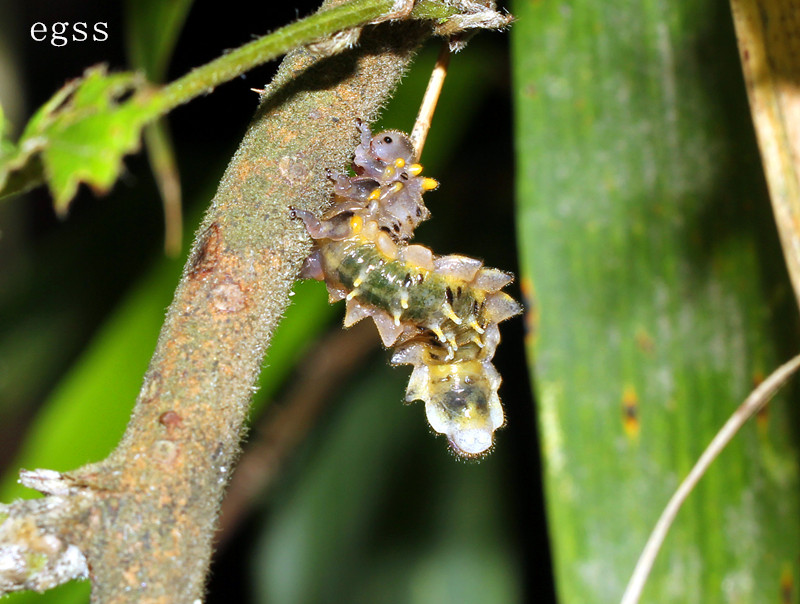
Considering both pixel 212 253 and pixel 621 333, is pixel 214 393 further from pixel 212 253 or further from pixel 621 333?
pixel 621 333

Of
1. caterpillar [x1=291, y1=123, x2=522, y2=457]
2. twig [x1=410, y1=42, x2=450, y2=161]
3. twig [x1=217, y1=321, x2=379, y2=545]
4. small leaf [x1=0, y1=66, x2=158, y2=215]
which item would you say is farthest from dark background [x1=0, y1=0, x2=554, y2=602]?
small leaf [x1=0, y1=66, x2=158, y2=215]

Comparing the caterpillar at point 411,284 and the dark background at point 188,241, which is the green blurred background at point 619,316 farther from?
the caterpillar at point 411,284

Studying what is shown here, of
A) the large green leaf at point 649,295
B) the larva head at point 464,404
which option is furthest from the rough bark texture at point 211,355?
the large green leaf at point 649,295

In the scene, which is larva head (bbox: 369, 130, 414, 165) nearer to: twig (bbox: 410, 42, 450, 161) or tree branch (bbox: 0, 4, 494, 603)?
twig (bbox: 410, 42, 450, 161)

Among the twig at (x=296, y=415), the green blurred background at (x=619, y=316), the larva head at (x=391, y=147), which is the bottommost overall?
the twig at (x=296, y=415)

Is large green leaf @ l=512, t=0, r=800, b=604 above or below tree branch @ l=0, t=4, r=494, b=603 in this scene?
below

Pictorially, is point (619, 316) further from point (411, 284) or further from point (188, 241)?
point (188, 241)

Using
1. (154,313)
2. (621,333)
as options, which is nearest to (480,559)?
(621,333)

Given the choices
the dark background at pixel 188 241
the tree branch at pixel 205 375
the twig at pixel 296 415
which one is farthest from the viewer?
the twig at pixel 296 415

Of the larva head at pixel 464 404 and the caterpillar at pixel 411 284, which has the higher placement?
the caterpillar at pixel 411 284
